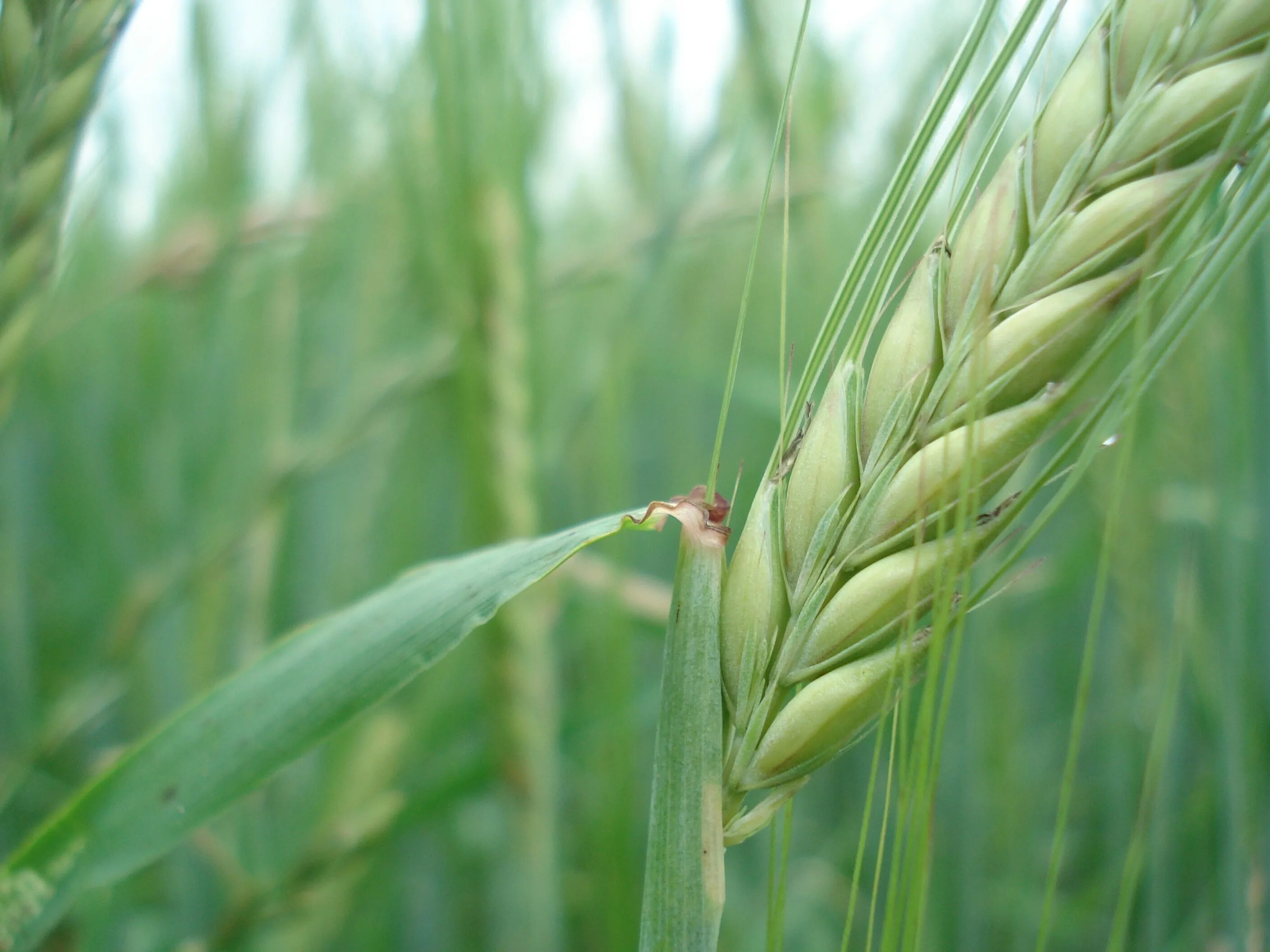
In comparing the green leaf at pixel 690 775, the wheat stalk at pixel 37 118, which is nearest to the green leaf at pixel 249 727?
the green leaf at pixel 690 775

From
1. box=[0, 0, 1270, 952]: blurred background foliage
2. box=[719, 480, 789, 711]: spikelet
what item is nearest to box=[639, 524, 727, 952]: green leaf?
box=[719, 480, 789, 711]: spikelet

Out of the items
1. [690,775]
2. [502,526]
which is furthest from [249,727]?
[502,526]

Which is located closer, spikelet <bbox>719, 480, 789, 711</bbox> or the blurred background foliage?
spikelet <bbox>719, 480, 789, 711</bbox>

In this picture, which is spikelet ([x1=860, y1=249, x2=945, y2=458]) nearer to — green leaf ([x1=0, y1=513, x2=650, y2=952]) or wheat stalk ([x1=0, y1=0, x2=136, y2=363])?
green leaf ([x1=0, y1=513, x2=650, y2=952])

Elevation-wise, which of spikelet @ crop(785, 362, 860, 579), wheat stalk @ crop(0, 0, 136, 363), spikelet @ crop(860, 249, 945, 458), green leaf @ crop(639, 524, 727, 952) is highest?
wheat stalk @ crop(0, 0, 136, 363)

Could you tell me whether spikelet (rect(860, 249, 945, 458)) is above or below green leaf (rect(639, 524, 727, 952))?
above

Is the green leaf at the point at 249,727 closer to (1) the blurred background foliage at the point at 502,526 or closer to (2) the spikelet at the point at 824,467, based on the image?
(2) the spikelet at the point at 824,467
